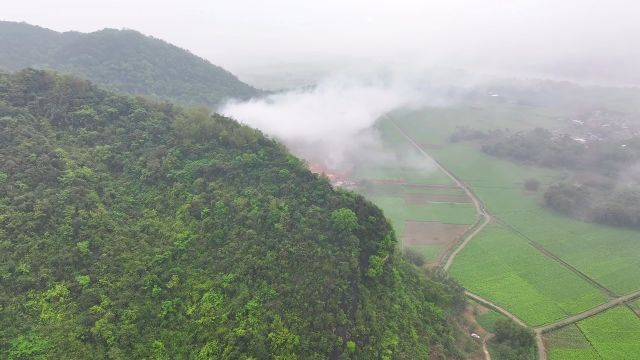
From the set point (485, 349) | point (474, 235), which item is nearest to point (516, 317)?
point (485, 349)

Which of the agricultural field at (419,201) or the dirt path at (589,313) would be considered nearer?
the dirt path at (589,313)

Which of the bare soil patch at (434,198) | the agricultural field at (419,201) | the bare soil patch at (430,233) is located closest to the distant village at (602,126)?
the agricultural field at (419,201)

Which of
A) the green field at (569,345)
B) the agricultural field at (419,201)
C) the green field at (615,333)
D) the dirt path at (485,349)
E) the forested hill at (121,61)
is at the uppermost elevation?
the forested hill at (121,61)

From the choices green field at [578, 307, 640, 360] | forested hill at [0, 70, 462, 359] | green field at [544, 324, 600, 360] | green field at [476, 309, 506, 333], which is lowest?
green field at [476, 309, 506, 333]

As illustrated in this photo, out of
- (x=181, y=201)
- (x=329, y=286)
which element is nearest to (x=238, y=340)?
(x=329, y=286)

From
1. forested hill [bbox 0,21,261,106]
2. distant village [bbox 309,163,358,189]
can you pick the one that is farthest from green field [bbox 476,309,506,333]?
forested hill [bbox 0,21,261,106]

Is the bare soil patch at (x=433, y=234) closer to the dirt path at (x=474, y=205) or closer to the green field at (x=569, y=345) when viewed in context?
the dirt path at (x=474, y=205)

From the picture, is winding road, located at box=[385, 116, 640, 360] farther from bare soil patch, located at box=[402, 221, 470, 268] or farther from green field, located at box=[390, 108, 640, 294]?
green field, located at box=[390, 108, 640, 294]

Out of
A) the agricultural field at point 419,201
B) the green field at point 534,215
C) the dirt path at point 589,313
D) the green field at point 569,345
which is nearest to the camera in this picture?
the green field at point 569,345

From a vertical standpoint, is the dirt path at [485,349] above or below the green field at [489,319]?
below
